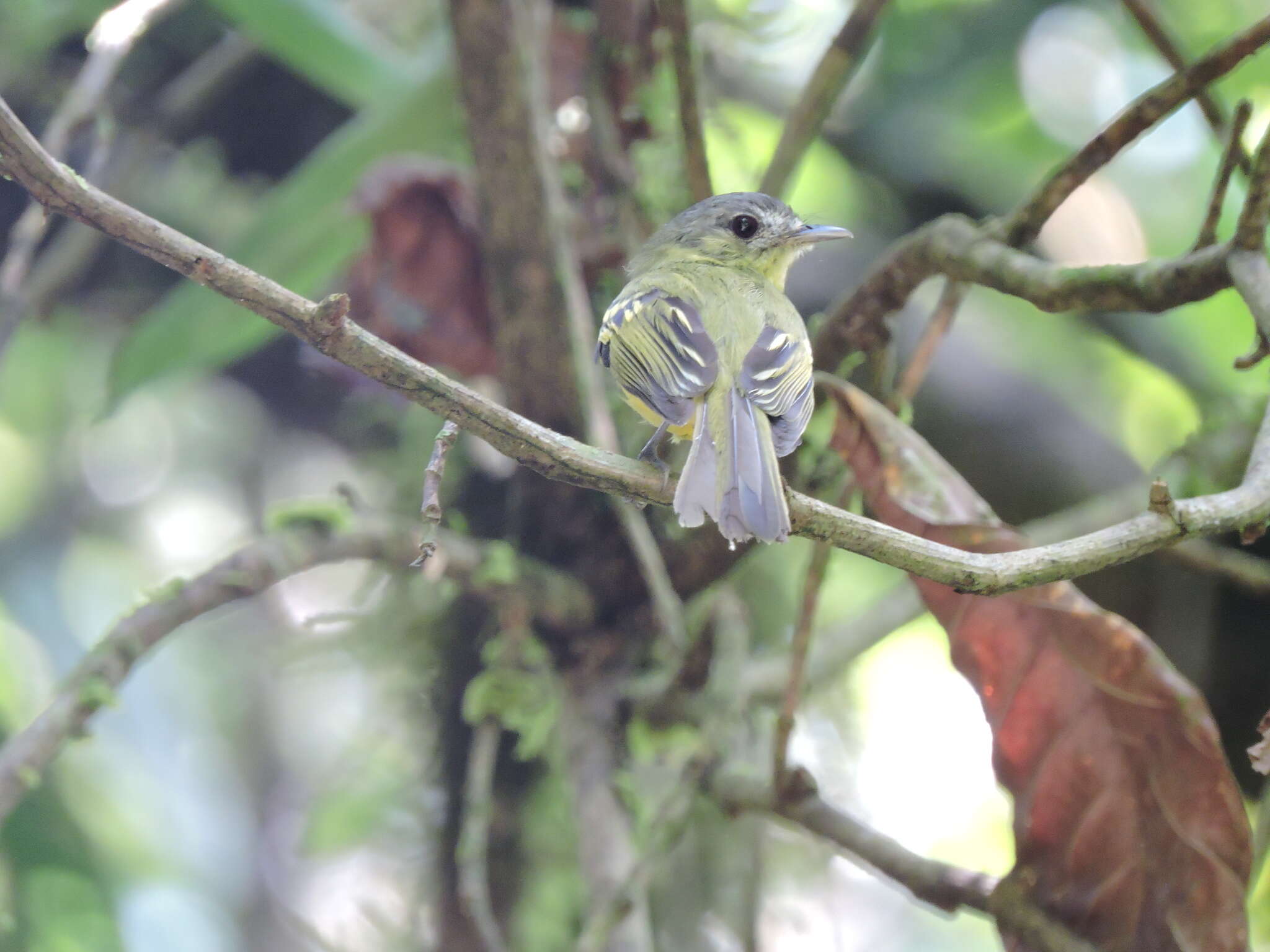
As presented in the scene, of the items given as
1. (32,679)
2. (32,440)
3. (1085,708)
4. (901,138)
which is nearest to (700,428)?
(1085,708)

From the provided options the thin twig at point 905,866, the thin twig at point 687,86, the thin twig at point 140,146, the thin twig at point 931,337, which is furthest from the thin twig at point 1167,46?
the thin twig at point 140,146

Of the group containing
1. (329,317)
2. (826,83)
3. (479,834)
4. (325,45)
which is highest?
(325,45)

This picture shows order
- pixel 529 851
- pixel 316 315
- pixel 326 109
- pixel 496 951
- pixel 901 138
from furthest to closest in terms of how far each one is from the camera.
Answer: pixel 326 109
pixel 901 138
pixel 529 851
pixel 496 951
pixel 316 315

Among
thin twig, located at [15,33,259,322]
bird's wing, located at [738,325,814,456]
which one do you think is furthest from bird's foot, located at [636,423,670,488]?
thin twig, located at [15,33,259,322]

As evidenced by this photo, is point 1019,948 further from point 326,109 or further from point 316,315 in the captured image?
point 326,109

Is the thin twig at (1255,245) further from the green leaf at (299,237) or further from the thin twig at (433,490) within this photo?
the green leaf at (299,237)

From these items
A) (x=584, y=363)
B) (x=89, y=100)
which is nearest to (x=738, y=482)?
(x=584, y=363)

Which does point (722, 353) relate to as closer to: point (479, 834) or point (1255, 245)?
point (1255, 245)
